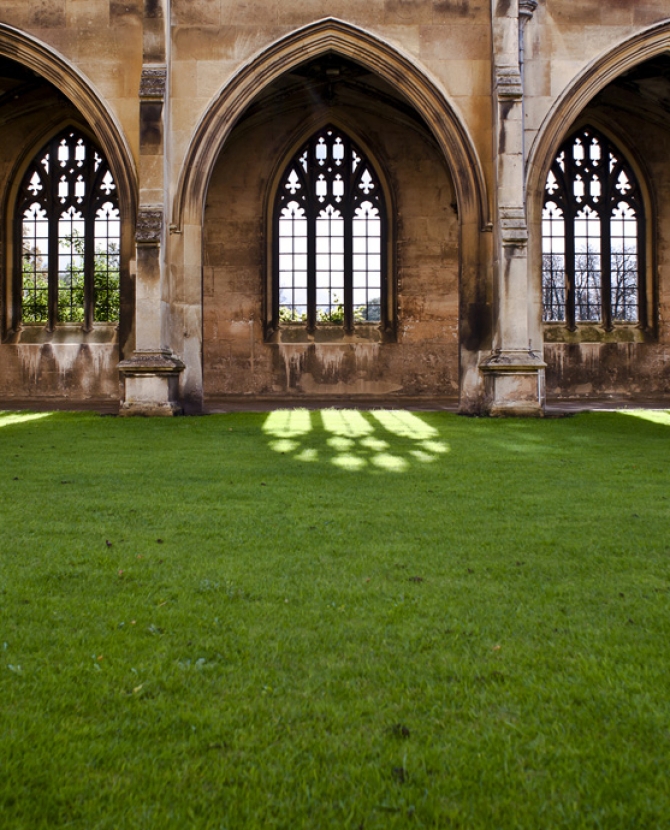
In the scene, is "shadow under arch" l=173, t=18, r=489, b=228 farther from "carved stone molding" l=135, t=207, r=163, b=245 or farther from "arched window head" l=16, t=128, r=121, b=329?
"arched window head" l=16, t=128, r=121, b=329

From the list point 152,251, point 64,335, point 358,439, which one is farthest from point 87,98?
point 358,439

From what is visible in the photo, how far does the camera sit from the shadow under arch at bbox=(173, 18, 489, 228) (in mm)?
12383

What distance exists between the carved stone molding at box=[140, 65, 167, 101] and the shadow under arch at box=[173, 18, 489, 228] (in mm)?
778

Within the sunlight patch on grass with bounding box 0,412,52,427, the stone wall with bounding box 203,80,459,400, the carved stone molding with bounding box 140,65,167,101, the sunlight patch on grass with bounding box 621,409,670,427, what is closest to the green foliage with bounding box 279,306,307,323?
the stone wall with bounding box 203,80,459,400

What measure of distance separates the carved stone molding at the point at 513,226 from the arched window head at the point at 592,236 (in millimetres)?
5889

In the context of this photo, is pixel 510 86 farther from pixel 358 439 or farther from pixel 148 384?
pixel 148 384

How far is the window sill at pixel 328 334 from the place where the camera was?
16906mm

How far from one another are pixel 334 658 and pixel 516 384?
398 inches

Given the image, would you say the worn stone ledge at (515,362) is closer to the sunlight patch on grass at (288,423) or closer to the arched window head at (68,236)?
the sunlight patch on grass at (288,423)

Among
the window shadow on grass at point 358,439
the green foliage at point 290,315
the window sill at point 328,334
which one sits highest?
the green foliage at point 290,315

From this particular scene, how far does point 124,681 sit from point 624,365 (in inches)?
654

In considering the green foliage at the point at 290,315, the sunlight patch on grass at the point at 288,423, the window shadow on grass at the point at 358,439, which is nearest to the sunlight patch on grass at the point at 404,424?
the window shadow on grass at the point at 358,439

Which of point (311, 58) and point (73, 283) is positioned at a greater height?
point (311, 58)

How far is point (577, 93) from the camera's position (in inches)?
494
